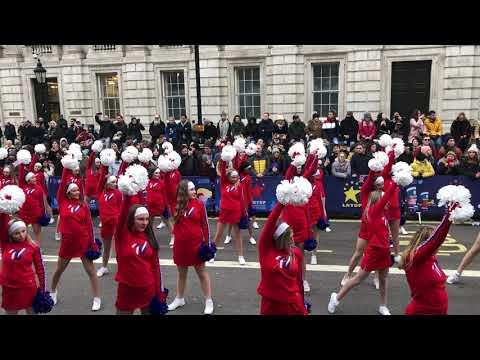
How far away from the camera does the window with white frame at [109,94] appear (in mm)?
20984

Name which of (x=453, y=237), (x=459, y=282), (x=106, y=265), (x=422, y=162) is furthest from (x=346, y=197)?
(x=106, y=265)

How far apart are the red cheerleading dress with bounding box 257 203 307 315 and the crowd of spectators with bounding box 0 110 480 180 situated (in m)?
7.12

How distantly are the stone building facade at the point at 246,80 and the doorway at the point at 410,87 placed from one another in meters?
0.03

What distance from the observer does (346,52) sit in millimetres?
16953

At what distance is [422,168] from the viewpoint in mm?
10555

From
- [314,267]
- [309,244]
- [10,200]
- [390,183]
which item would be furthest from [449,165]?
[10,200]

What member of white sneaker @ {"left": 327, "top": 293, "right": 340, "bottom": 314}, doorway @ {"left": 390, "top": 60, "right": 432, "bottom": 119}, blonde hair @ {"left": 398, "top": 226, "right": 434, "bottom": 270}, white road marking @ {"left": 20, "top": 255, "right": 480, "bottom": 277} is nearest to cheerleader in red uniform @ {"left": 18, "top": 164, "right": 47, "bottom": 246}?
white road marking @ {"left": 20, "top": 255, "right": 480, "bottom": 277}

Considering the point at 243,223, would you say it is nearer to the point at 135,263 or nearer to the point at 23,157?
the point at 135,263

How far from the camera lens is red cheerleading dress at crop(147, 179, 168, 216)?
346 inches
